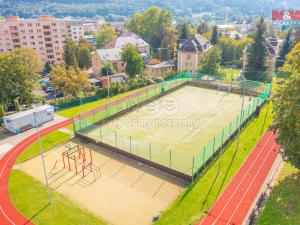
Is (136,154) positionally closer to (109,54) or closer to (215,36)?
(109,54)

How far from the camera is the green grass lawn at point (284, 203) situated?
17333 millimetres

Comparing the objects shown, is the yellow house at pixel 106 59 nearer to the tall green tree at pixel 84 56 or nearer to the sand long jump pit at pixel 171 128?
the tall green tree at pixel 84 56

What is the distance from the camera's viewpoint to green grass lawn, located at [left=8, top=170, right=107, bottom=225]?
715 inches

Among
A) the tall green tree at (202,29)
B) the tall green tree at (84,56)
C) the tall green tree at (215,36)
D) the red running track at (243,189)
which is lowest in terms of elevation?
the red running track at (243,189)

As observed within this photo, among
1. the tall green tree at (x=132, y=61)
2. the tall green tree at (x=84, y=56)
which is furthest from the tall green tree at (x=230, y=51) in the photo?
the tall green tree at (x=84, y=56)

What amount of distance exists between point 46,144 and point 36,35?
4986cm

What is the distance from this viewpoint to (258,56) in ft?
156

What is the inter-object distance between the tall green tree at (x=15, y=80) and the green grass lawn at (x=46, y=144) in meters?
8.41

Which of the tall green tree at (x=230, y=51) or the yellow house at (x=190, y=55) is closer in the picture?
the yellow house at (x=190, y=55)

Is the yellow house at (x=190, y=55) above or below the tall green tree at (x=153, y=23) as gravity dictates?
below

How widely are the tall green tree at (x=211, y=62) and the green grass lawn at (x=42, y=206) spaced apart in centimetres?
3796

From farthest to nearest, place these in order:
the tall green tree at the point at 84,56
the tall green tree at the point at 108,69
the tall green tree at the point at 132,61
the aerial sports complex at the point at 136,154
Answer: the tall green tree at the point at 84,56, the tall green tree at the point at 108,69, the tall green tree at the point at 132,61, the aerial sports complex at the point at 136,154

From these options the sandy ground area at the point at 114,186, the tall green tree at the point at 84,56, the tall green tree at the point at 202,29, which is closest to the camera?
the sandy ground area at the point at 114,186

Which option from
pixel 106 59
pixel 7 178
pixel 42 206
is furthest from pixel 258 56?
pixel 7 178
